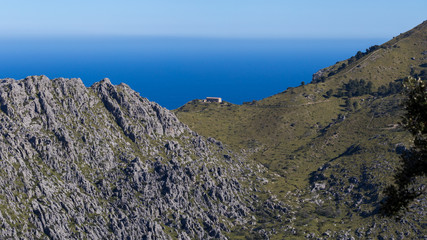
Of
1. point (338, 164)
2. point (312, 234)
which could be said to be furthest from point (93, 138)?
point (338, 164)

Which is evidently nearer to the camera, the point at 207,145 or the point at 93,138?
the point at 93,138

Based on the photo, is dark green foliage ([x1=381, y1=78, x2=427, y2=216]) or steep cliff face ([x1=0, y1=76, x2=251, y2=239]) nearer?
dark green foliage ([x1=381, y1=78, x2=427, y2=216])

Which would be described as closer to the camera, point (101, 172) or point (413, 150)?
point (413, 150)

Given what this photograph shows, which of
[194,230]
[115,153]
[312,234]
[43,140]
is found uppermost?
[43,140]

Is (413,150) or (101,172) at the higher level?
(413,150)

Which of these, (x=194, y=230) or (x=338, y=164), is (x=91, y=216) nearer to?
(x=194, y=230)
